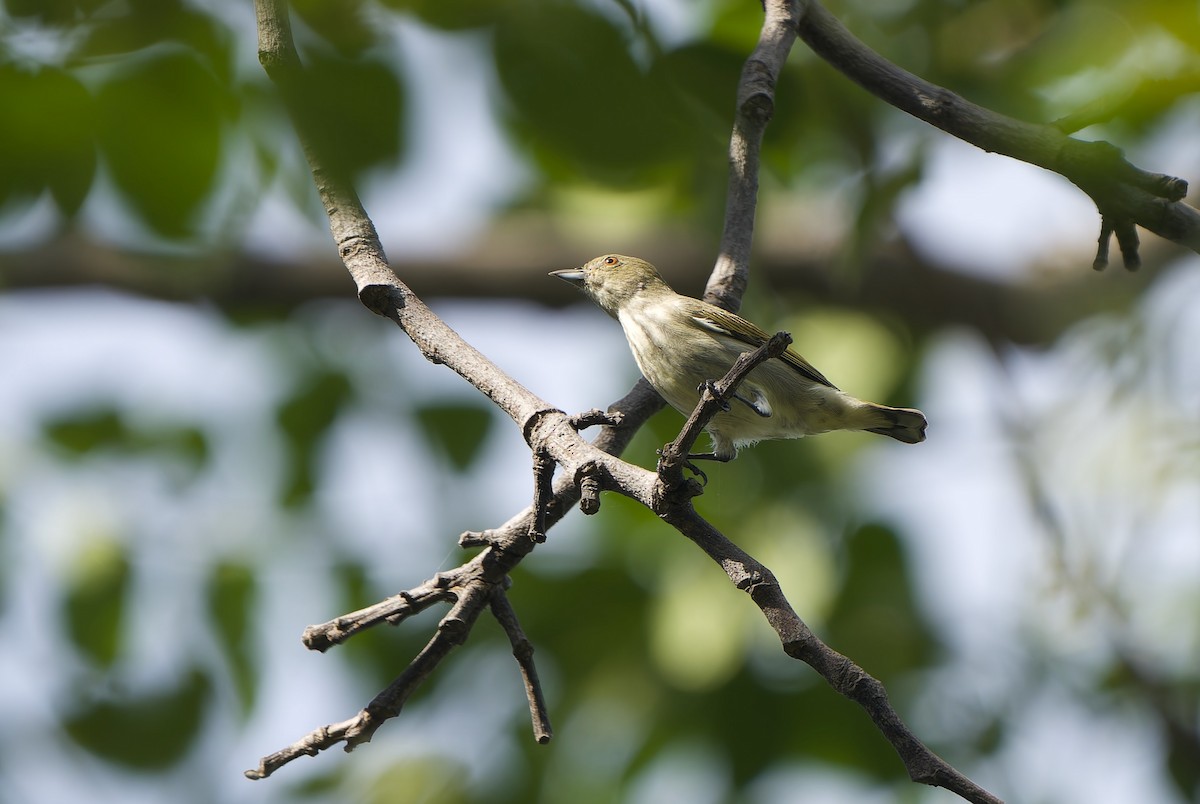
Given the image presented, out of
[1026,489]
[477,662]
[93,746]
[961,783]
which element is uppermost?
[961,783]

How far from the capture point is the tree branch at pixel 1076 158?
2205 millimetres

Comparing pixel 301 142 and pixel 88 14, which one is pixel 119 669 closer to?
pixel 88 14

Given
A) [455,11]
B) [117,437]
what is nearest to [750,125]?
[455,11]

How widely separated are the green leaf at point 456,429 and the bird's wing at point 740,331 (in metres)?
2.57

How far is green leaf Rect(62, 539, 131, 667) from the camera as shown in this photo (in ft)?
19.1

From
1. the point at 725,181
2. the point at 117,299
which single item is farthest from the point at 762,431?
the point at 117,299

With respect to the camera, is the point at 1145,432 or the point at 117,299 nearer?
the point at 1145,432

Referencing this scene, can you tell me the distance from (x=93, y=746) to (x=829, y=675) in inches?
200

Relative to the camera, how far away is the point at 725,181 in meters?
3.90

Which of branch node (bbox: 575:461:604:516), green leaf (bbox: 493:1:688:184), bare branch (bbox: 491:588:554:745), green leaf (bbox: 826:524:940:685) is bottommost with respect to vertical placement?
green leaf (bbox: 826:524:940:685)

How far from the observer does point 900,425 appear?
14.6 ft

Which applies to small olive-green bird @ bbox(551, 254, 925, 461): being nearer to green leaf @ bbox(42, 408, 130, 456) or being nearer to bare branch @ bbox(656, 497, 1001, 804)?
bare branch @ bbox(656, 497, 1001, 804)

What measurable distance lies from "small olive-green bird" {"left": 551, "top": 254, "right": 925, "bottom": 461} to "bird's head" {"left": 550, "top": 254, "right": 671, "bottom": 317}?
189 mm

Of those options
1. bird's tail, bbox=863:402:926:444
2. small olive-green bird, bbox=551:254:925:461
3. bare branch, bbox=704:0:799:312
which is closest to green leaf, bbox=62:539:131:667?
small olive-green bird, bbox=551:254:925:461
